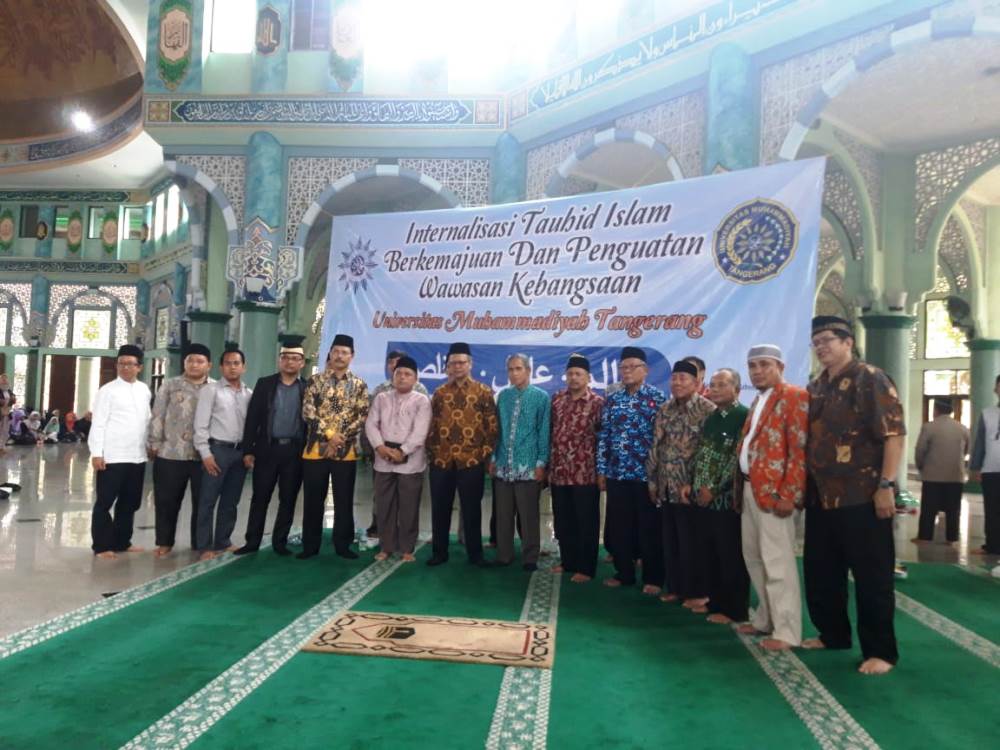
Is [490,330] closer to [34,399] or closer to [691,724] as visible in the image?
[691,724]

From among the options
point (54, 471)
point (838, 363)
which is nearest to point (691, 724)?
point (838, 363)

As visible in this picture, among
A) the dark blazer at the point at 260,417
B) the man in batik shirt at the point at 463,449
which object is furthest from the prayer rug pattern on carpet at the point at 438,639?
the dark blazer at the point at 260,417

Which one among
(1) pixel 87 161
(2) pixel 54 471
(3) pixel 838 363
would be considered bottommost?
(2) pixel 54 471

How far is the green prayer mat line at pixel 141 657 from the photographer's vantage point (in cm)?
177

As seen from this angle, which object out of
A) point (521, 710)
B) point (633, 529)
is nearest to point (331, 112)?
point (633, 529)

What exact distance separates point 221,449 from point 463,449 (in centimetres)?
126

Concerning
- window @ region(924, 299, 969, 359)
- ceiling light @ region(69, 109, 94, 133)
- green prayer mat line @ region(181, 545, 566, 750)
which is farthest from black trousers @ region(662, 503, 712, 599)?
ceiling light @ region(69, 109, 94, 133)

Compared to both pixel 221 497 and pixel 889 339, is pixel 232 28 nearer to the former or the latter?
pixel 221 497

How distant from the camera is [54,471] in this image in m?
7.88

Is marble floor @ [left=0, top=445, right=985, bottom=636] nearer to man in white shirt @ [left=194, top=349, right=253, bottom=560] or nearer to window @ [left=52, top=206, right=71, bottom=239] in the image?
man in white shirt @ [left=194, top=349, right=253, bottom=560]

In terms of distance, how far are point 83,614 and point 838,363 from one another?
2.74 metres

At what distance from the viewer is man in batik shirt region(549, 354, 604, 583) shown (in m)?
3.43

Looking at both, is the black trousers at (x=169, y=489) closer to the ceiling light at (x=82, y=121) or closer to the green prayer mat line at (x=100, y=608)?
the green prayer mat line at (x=100, y=608)

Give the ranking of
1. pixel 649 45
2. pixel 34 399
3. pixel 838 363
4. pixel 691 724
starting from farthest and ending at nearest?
pixel 34 399 < pixel 649 45 < pixel 838 363 < pixel 691 724
